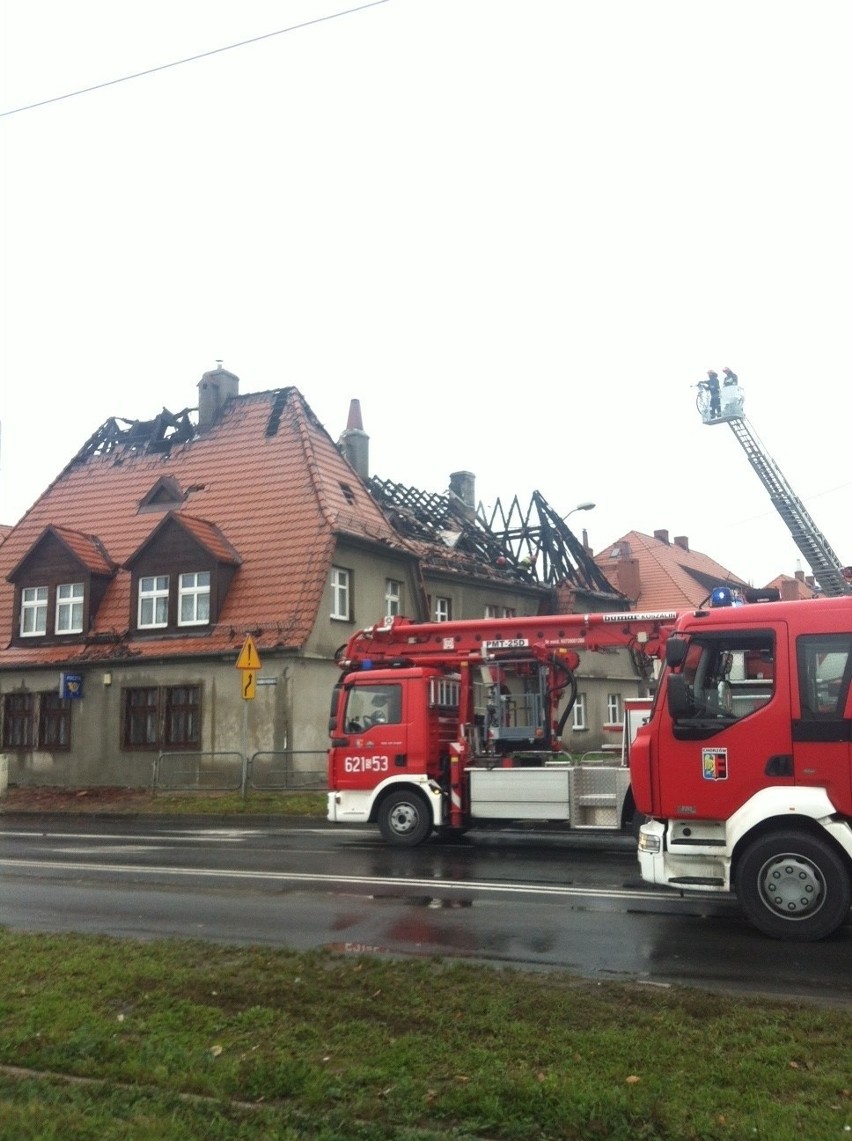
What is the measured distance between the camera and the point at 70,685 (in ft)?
88.8

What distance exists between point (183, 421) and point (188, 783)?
42.5 feet

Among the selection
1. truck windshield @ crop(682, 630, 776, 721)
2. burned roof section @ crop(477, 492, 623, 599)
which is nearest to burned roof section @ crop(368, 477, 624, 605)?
burned roof section @ crop(477, 492, 623, 599)

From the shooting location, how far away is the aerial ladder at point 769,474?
3038cm

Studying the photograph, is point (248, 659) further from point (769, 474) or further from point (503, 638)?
point (769, 474)

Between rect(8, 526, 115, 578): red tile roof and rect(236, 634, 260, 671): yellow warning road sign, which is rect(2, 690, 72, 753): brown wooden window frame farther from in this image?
rect(236, 634, 260, 671): yellow warning road sign

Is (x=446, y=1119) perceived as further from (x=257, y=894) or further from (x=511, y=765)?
(x=511, y=765)

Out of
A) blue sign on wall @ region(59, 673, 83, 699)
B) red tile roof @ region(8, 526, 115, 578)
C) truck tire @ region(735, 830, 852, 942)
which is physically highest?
red tile roof @ region(8, 526, 115, 578)

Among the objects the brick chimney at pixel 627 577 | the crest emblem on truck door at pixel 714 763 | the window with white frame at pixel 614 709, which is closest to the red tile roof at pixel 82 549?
the window with white frame at pixel 614 709

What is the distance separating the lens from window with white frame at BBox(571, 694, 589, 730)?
37.6m

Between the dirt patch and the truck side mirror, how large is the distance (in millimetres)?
15755

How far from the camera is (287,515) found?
92.2 ft

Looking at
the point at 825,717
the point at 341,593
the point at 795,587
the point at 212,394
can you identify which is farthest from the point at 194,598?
the point at 795,587

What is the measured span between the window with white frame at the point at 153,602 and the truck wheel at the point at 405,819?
13269 mm

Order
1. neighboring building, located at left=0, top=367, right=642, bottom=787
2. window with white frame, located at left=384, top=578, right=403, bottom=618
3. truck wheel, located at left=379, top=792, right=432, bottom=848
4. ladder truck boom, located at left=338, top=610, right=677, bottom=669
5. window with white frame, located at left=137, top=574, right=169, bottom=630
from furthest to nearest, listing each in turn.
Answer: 1. window with white frame, located at left=384, top=578, right=403, bottom=618
2. window with white frame, located at left=137, top=574, right=169, bottom=630
3. neighboring building, located at left=0, top=367, right=642, bottom=787
4. truck wheel, located at left=379, top=792, right=432, bottom=848
5. ladder truck boom, located at left=338, top=610, right=677, bottom=669
